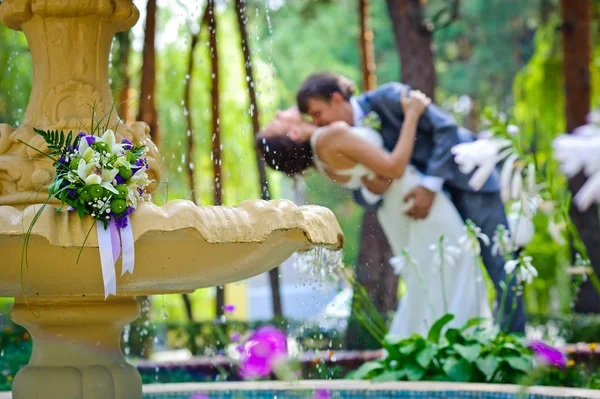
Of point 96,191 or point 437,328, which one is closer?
point 96,191

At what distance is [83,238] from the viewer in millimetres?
2686

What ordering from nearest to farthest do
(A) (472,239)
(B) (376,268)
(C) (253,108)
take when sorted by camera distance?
1. (A) (472,239)
2. (C) (253,108)
3. (B) (376,268)

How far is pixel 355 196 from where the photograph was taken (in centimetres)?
630

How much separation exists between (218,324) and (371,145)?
2.90m

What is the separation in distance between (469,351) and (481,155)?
123 cm

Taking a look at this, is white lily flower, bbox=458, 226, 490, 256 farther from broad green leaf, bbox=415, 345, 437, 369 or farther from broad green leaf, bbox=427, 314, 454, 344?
broad green leaf, bbox=415, 345, 437, 369

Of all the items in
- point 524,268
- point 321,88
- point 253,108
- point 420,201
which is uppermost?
point 253,108

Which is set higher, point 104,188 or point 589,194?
point 589,194

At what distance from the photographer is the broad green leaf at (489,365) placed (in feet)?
15.0

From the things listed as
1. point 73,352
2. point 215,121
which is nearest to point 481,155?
point 73,352

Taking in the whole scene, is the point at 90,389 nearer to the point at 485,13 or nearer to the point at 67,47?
the point at 67,47

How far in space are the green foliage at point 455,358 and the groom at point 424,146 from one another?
116 centimetres

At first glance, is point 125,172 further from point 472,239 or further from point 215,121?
point 215,121

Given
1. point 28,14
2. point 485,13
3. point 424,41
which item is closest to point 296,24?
point 485,13
